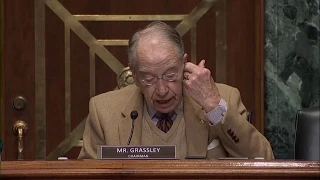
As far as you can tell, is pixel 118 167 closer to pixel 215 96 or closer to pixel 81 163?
pixel 81 163

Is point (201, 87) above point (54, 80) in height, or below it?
below

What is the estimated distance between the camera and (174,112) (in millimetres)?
4250

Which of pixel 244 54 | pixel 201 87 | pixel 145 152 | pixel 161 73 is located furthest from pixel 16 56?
pixel 145 152

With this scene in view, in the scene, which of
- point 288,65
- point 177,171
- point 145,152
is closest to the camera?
point 177,171

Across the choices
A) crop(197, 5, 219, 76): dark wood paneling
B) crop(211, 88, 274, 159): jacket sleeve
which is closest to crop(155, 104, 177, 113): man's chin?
crop(211, 88, 274, 159): jacket sleeve

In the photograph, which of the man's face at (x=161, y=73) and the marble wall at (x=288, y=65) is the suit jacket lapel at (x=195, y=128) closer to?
the man's face at (x=161, y=73)

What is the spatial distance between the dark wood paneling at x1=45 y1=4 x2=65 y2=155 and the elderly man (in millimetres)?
1407

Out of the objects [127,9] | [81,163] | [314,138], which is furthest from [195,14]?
[81,163]

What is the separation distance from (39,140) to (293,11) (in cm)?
179

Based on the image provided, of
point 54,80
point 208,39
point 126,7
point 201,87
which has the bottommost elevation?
point 201,87

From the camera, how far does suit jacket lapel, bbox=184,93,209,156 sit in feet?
13.5

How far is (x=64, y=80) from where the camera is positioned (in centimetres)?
569

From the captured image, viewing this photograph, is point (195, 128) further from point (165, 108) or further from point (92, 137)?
point (92, 137)

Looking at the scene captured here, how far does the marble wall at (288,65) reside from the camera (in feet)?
18.3
